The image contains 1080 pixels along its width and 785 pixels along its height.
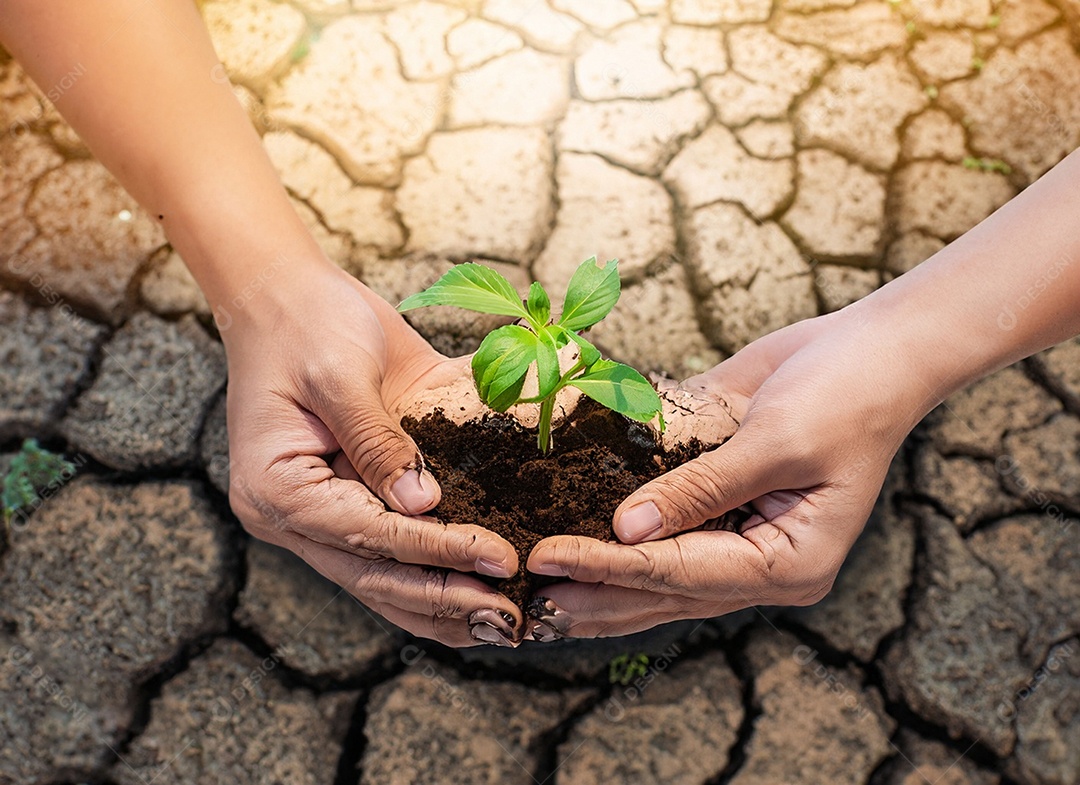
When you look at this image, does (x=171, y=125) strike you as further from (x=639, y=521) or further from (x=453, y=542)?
(x=639, y=521)

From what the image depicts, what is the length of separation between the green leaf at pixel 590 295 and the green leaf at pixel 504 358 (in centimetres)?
7

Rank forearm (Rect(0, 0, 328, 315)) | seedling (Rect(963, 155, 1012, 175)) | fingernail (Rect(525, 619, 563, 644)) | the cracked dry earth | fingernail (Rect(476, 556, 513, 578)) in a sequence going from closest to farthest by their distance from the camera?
fingernail (Rect(476, 556, 513, 578)) → fingernail (Rect(525, 619, 563, 644)) → forearm (Rect(0, 0, 328, 315)) → the cracked dry earth → seedling (Rect(963, 155, 1012, 175))

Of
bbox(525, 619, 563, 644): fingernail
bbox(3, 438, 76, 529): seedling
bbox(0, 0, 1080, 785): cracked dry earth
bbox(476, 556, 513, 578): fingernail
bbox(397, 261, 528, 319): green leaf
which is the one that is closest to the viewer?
bbox(397, 261, 528, 319): green leaf

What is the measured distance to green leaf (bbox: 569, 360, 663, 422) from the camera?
1134 millimetres

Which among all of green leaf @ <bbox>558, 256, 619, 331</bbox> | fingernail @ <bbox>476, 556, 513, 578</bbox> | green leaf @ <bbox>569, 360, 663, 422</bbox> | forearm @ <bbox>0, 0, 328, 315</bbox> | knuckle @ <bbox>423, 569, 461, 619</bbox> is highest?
forearm @ <bbox>0, 0, 328, 315</bbox>

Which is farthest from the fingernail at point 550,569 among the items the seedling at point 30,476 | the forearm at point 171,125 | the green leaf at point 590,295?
the seedling at point 30,476

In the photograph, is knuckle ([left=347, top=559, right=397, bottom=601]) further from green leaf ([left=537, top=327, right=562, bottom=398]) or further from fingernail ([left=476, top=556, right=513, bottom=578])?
green leaf ([left=537, top=327, right=562, bottom=398])

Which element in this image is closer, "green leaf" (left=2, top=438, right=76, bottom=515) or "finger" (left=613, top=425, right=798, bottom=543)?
"finger" (left=613, top=425, right=798, bottom=543)

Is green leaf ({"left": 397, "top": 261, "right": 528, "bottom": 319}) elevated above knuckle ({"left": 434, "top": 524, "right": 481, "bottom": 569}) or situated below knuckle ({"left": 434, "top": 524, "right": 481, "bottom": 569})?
above

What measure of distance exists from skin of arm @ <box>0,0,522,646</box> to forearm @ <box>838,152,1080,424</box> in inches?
31.0

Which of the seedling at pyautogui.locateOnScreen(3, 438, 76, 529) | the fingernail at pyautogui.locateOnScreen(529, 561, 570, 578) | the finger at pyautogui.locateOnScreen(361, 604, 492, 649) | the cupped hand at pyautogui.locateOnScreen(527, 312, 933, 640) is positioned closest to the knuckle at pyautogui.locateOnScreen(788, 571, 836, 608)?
the cupped hand at pyautogui.locateOnScreen(527, 312, 933, 640)

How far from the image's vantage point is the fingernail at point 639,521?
3.96 feet

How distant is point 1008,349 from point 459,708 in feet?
4.30

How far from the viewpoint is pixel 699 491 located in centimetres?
123
